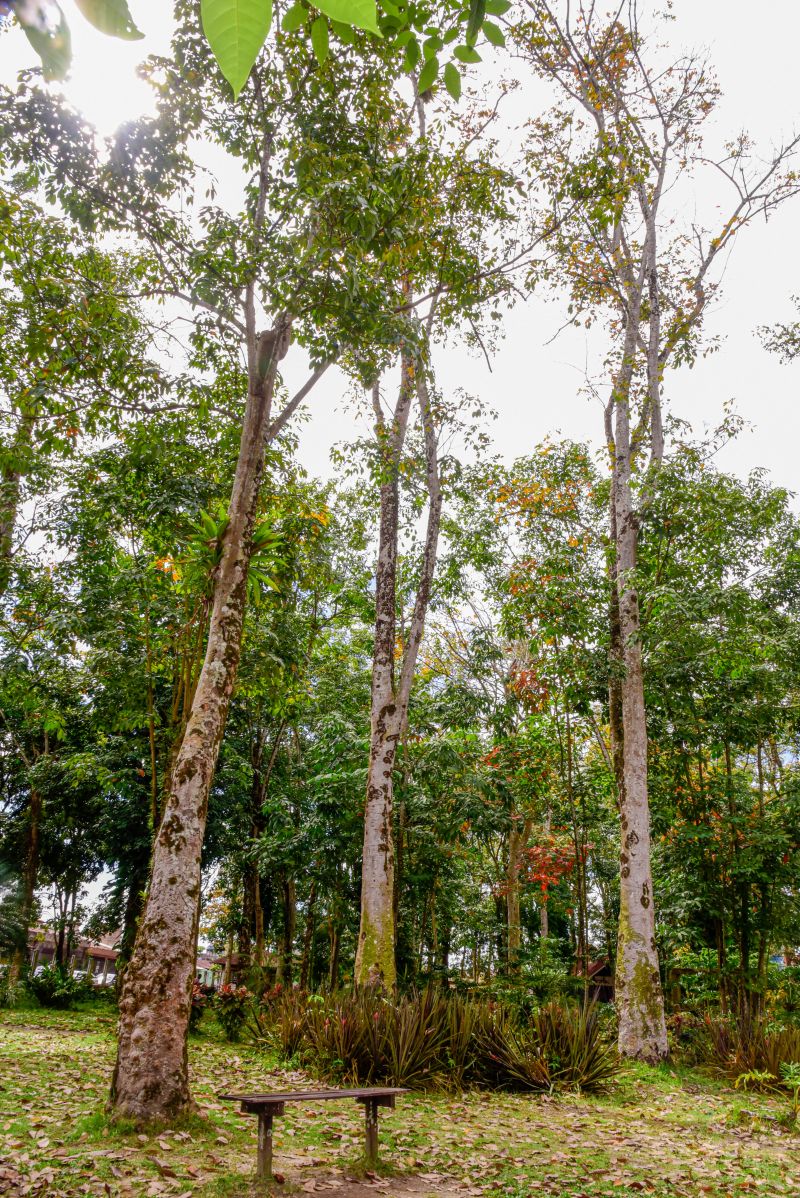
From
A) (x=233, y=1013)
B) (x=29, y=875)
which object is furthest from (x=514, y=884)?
(x=29, y=875)

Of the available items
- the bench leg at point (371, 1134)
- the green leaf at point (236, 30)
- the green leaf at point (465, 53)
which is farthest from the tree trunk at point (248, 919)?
the green leaf at point (236, 30)

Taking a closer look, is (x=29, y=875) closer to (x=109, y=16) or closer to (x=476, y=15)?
(x=476, y=15)

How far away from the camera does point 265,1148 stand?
3.90 m

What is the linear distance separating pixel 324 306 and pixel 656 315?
25.0 ft

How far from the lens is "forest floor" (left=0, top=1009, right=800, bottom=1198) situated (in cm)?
388

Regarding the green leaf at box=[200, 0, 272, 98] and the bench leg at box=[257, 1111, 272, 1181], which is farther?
the bench leg at box=[257, 1111, 272, 1181]

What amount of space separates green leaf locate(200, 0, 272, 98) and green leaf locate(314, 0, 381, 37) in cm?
4

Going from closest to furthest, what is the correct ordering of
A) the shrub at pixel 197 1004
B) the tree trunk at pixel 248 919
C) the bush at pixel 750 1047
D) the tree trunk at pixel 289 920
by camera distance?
the bush at pixel 750 1047 → the shrub at pixel 197 1004 → the tree trunk at pixel 248 919 → the tree trunk at pixel 289 920

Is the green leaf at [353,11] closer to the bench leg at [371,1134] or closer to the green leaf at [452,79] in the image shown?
the green leaf at [452,79]

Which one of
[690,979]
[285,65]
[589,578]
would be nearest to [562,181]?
[285,65]

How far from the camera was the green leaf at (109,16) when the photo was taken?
23.0 inches

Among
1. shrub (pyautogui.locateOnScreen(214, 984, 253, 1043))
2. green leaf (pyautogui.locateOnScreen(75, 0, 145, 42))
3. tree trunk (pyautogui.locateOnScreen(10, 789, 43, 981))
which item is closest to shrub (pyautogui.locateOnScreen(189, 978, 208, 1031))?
shrub (pyautogui.locateOnScreen(214, 984, 253, 1043))

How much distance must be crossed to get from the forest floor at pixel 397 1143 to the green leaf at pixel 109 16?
4.45 meters

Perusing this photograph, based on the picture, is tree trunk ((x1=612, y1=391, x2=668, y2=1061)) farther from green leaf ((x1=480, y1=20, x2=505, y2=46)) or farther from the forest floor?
green leaf ((x1=480, y1=20, x2=505, y2=46))
